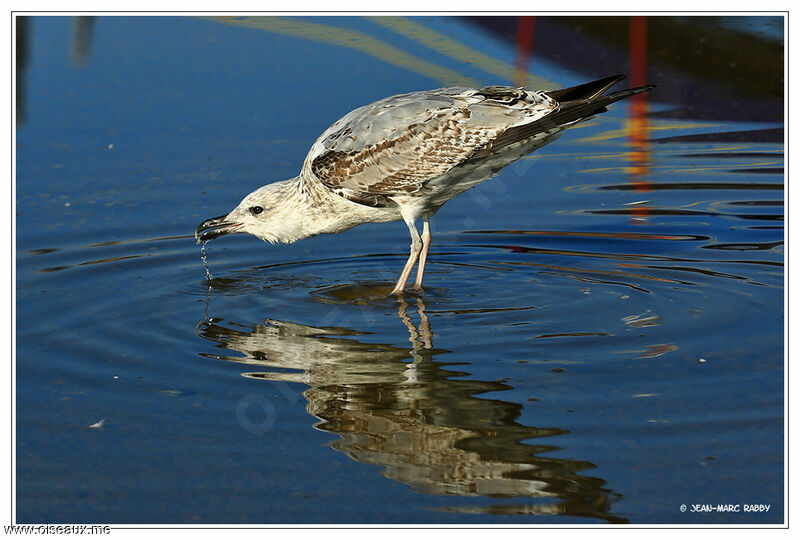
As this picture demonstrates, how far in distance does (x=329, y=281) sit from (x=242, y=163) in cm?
314

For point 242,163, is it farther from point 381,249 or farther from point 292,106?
point 381,249

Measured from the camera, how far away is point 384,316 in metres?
7.55

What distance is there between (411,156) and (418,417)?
246 cm

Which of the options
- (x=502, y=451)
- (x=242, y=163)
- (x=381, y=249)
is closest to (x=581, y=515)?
(x=502, y=451)

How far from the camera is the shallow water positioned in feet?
16.5

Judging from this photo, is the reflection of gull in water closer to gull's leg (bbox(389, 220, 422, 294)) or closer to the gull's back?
gull's leg (bbox(389, 220, 422, 294))

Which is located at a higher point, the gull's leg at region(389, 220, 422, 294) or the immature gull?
the immature gull

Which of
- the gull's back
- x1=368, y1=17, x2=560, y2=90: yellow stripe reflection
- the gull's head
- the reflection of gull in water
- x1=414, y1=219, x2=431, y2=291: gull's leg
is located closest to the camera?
the reflection of gull in water

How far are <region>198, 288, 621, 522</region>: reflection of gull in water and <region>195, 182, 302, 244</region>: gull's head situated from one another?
4.31ft

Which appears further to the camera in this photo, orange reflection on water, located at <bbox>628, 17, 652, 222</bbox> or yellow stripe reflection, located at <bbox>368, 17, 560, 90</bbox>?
yellow stripe reflection, located at <bbox>368, 17, 560, 90</bbox>

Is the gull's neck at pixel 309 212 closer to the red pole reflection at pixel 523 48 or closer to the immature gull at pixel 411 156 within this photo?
the immature gull at pixel 411 156

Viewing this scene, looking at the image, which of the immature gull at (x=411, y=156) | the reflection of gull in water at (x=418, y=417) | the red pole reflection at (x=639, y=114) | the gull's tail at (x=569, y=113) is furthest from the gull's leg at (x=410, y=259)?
the red pole reflection at (x=639, y=114)

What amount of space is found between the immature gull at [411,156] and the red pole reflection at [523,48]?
483cm


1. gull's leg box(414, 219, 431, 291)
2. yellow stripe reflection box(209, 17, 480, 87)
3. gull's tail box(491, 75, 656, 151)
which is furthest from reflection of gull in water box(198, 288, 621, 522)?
yellow stripe reflection box(209, 17, 480, 87)
